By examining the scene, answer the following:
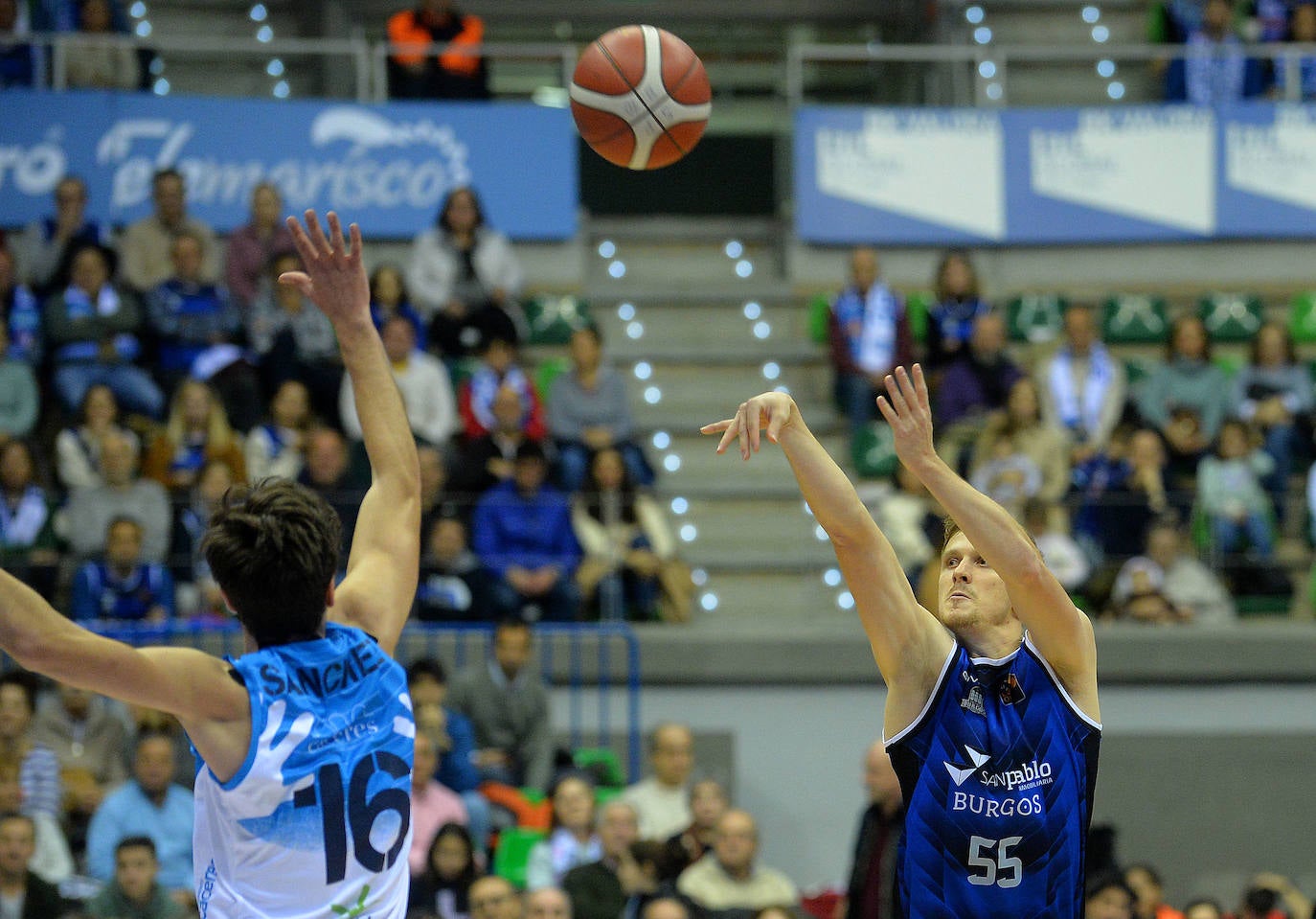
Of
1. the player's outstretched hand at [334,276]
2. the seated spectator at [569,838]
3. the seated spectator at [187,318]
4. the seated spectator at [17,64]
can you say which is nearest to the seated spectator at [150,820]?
the seated spectator at [569,838]

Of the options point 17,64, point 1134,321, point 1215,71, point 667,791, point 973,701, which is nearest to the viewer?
point 973,701

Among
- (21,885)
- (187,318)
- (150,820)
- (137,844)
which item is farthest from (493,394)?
(21,885)

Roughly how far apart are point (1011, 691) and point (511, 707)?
6581 millimetres

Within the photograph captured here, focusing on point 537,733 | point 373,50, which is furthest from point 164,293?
point 537,733

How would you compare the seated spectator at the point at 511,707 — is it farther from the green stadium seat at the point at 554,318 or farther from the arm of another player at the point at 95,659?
the arm of another player at the point at 95,659

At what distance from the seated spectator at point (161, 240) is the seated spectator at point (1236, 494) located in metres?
7.42

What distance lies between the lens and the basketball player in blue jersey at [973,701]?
4.42 meters

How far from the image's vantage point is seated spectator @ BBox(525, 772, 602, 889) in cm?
990

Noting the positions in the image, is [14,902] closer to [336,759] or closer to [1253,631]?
A: [336,759]

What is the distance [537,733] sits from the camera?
10.8 meters

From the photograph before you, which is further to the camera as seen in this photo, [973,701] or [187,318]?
[187,318]

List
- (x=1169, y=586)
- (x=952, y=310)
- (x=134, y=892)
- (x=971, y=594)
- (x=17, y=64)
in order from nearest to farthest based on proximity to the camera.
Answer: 1. (x=971, y=594)
2. (x=134, y=892)
3. (x=1169, y=586)
4. (x=952, y=310)
5. (x=17, y=64)

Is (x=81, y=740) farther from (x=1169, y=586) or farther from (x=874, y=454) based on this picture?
(x=1169, y=586)

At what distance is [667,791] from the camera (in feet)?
34.9
